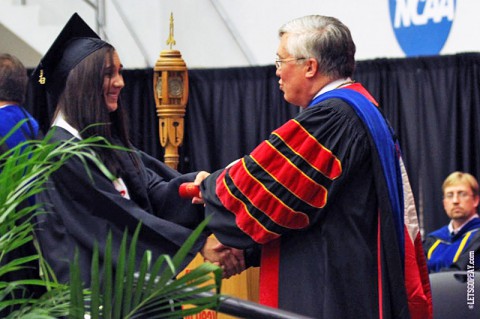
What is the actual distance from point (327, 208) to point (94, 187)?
822 millimetres

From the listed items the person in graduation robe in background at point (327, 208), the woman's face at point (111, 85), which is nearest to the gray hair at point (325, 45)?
the person in graduation robe in background at point (327, 208)

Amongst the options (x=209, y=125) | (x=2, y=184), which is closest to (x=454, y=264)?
(x=209, y=125)

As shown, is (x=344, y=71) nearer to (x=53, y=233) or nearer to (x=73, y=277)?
(x=53, y=233)

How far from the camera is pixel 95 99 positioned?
410cm

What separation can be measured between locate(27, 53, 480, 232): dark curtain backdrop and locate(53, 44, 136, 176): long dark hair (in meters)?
5.35

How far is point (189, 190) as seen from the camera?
13.9ft

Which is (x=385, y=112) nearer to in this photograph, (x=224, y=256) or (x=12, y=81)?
(x=12, y=81)

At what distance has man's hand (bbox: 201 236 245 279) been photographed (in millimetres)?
4047

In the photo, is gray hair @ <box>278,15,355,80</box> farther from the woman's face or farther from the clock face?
the clock face

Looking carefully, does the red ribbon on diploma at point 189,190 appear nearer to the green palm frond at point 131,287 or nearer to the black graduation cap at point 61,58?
the black graduation cap at point 61,58

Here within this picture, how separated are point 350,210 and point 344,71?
0.52 m

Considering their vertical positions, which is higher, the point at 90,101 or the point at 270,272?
the point at 90,101

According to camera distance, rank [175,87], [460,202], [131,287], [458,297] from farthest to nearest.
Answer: [460,202] → [175,87] → [458,297] → [131,287]

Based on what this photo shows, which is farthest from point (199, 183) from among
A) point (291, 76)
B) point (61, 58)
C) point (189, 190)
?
point (61, 58)
